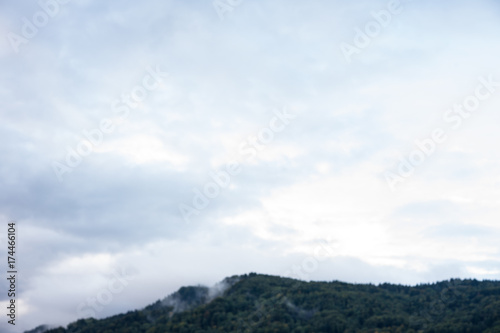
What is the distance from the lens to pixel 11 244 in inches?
4355

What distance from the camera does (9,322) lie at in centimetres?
12962

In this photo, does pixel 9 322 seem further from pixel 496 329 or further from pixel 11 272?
pixel 496 329

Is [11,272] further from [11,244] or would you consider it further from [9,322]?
[9,322]

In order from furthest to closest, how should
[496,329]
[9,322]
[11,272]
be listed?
1. [496,329]
2. [9,322]
3. [11,272]

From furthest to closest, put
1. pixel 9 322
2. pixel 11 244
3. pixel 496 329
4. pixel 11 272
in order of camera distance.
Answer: pixel 496 329, pixel 9 322, pixel 11 272, pixel 11 244

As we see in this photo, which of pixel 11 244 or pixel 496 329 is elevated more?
pixel 11 244

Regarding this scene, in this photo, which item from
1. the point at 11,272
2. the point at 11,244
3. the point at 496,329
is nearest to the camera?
the point at 11,244

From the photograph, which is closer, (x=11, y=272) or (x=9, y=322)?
(x=11, y=272)

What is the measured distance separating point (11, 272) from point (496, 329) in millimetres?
199330

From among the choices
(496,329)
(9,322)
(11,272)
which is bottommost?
(496,329)

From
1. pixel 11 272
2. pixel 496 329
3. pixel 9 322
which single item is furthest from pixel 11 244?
pixel 496 329

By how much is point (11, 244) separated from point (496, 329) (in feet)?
660

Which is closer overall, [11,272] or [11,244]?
[11,244]

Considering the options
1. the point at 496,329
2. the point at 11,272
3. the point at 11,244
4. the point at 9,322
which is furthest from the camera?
the point at 496,329
